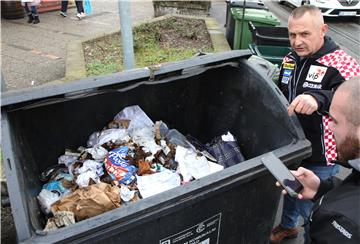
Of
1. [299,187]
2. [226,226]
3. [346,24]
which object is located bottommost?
[346,24]

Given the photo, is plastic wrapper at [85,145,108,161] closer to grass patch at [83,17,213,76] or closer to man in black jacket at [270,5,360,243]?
man in black jacket at [270,5,360,243]

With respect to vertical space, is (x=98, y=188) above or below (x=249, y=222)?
above

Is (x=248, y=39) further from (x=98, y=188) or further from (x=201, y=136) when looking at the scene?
(x=98, y=188)

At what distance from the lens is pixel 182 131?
2879 millimetres

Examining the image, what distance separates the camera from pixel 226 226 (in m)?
1.89

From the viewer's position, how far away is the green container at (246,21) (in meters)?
5.77

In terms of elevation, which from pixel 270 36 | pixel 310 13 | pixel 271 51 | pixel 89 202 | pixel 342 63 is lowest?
pixel 271 51

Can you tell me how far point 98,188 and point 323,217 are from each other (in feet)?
3.61

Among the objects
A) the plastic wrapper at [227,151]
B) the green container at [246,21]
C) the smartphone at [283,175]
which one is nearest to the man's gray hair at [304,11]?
the plastic wrapper at [227,151]

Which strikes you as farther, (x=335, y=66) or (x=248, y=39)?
(x=248, y=39)

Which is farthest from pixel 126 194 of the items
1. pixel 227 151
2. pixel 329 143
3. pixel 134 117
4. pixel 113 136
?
pixel 329 143

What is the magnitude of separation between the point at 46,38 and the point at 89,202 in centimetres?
704

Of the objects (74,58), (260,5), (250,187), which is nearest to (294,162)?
(250,187)

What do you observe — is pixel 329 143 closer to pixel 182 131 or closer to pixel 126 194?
pixel 182 131
